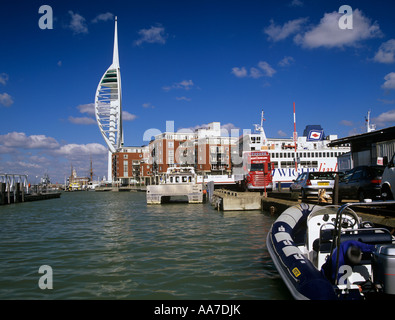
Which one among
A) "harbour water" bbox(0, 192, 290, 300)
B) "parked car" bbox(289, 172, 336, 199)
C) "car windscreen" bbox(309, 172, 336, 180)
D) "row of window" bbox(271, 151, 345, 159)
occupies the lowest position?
"harbour water" bbox(0, 192, 290, 300)

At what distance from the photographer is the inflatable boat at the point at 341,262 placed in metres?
4.85

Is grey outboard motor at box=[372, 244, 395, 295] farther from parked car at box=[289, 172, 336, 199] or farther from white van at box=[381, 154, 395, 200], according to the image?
parked car at box=[289, 172, 336, 199]

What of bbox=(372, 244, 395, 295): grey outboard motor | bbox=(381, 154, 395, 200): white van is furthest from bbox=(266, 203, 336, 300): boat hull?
bbox=(381, 154, 395, 200): white van

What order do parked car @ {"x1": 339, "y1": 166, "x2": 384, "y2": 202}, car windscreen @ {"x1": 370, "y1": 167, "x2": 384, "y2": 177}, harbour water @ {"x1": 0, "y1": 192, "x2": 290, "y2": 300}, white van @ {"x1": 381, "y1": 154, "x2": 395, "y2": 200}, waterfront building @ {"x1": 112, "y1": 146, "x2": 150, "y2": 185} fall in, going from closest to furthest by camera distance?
harbour water @ {"x1": 0, "y1": 192, "x2": 290, "y2": 300} → white van @ {"x1": 381, "y1": 154, "x2": 395, "y2": 200} → parked car @ {"x1": 339, "y1": 166, "x2": 384, "y2": 202} → car windscreen @ {"x1": 370, "y1": 167, "x2": 384, "y2": 177} → waterfront building @ {"x1": 112, "y1": 146, "x2": 150, "y2": 185}

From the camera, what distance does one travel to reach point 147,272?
29.4 feet

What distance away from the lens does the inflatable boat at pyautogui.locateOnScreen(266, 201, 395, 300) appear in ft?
15.9

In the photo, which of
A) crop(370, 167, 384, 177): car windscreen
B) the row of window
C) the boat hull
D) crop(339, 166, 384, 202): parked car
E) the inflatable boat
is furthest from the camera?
the row of window

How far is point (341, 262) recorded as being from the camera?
5.43 meters

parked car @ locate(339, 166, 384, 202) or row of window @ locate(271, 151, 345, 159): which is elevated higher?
row of window @ locate(271, 151, 345, 159)

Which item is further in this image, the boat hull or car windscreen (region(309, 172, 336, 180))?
car windscreen (region(309, 172, 336, 180))

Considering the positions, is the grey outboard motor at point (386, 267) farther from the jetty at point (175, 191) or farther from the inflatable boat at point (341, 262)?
the jetty at point (175, 191)

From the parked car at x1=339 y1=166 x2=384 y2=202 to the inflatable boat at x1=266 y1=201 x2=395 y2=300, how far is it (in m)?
8.87
